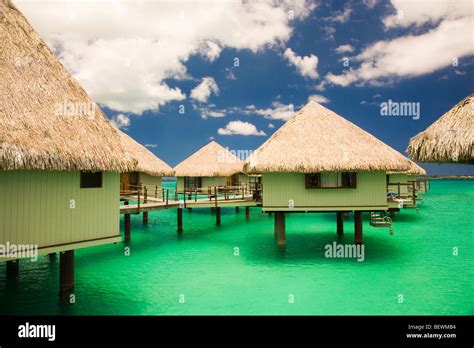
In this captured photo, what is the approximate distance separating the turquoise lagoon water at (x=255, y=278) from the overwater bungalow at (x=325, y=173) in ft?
8.29

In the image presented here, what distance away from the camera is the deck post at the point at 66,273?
32.5 feet

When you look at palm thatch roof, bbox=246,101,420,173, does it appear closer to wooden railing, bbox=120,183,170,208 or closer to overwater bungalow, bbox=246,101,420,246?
overwater bungalow, bbox=246,101,420,246

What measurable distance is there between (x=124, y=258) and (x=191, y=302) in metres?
6.52

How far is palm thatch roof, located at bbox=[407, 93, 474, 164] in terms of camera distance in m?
8.22

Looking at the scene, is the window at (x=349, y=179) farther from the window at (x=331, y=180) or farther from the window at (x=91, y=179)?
the window at (x=91, y=179)

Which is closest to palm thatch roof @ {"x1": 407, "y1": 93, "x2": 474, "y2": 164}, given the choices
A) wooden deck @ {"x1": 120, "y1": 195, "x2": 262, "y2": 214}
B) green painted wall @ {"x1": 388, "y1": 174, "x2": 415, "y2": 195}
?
wooden deck @ {"x1": 120, "y1": 195, "x2": 262, "y2": 214}

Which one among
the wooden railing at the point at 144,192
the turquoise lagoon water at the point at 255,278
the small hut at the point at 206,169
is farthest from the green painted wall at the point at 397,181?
the wooden railing at the point at 144,192

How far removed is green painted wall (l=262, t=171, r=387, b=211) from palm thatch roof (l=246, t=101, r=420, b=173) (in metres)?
0.72

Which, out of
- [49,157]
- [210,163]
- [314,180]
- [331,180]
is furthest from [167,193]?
[210,163]

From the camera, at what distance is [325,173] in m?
15.1

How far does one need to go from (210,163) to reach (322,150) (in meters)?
17.5

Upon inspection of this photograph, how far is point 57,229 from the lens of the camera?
835cm

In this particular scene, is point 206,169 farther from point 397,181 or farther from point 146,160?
point 397,181
